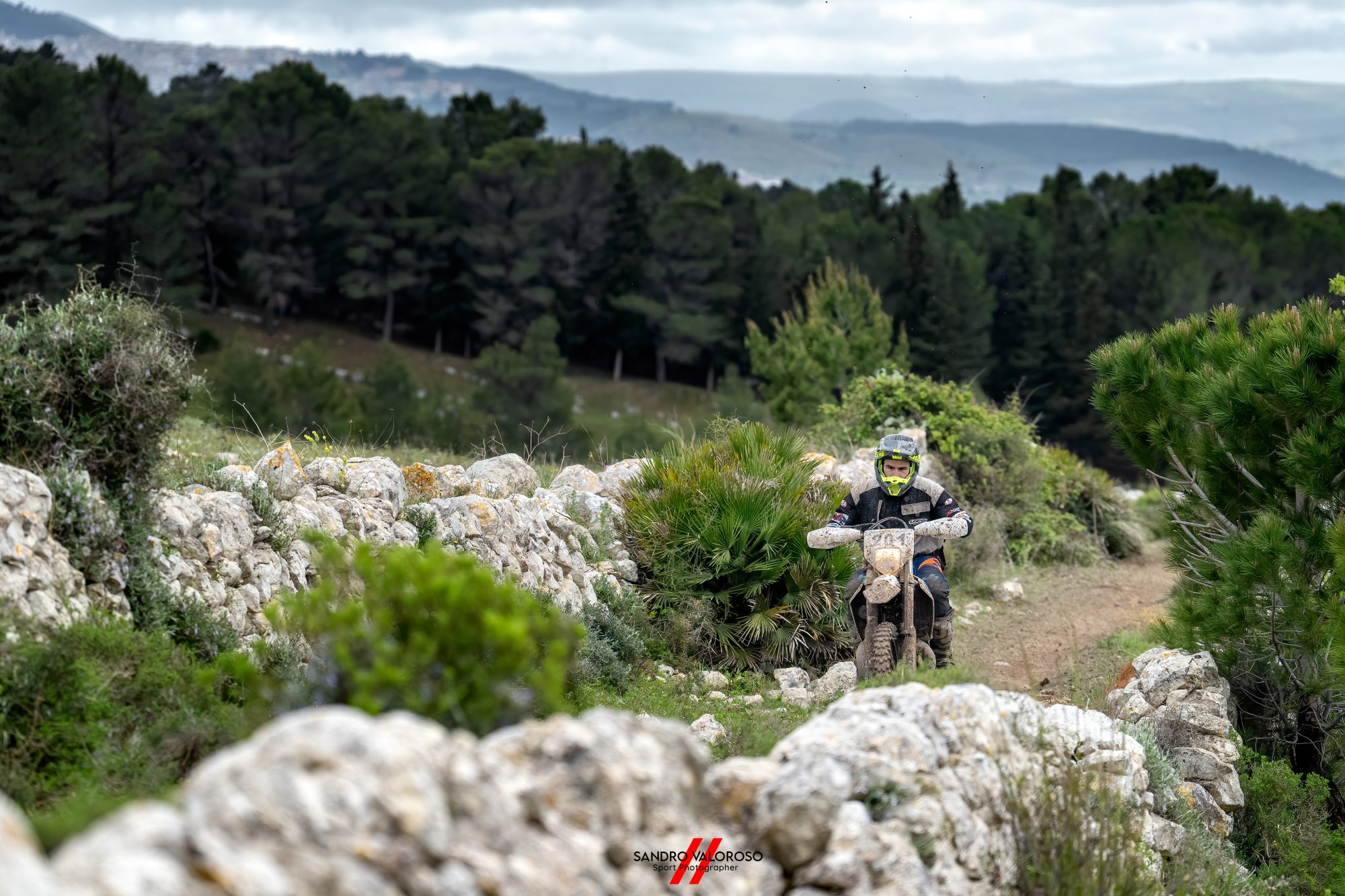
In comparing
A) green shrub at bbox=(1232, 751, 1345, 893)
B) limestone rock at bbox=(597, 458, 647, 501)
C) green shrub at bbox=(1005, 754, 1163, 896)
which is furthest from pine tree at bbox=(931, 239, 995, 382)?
green shrub at bbox=(1005, 754, 1163, 896)

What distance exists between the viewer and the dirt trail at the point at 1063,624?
34.0ft

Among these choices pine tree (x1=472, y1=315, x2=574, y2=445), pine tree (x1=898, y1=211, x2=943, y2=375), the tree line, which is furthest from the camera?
the tree line

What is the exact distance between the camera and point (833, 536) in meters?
7.90

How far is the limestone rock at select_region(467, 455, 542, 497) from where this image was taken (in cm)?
1049

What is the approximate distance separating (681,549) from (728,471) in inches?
35.3

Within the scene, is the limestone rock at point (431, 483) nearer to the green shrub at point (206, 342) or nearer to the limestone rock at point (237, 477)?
the limestone rock at point (237, 477)

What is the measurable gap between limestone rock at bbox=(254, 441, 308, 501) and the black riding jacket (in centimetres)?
399

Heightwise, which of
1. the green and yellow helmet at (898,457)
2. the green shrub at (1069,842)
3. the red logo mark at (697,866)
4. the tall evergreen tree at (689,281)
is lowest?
the tall evergreen tree at (689,281)

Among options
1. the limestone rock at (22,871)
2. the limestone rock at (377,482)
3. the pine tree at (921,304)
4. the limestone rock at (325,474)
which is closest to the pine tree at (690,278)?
A: the pine tree at (921,304)

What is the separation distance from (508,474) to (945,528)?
4545 millimetres

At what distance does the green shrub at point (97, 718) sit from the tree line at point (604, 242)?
45124 mm

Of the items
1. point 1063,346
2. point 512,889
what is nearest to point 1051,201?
point 1063,346

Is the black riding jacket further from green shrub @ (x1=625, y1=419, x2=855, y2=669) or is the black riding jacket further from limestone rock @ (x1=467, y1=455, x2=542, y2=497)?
limestone rock @ (x1=467, y1=455, x2=542, y2=497)

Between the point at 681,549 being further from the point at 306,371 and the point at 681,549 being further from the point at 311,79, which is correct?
the point at 311,79
